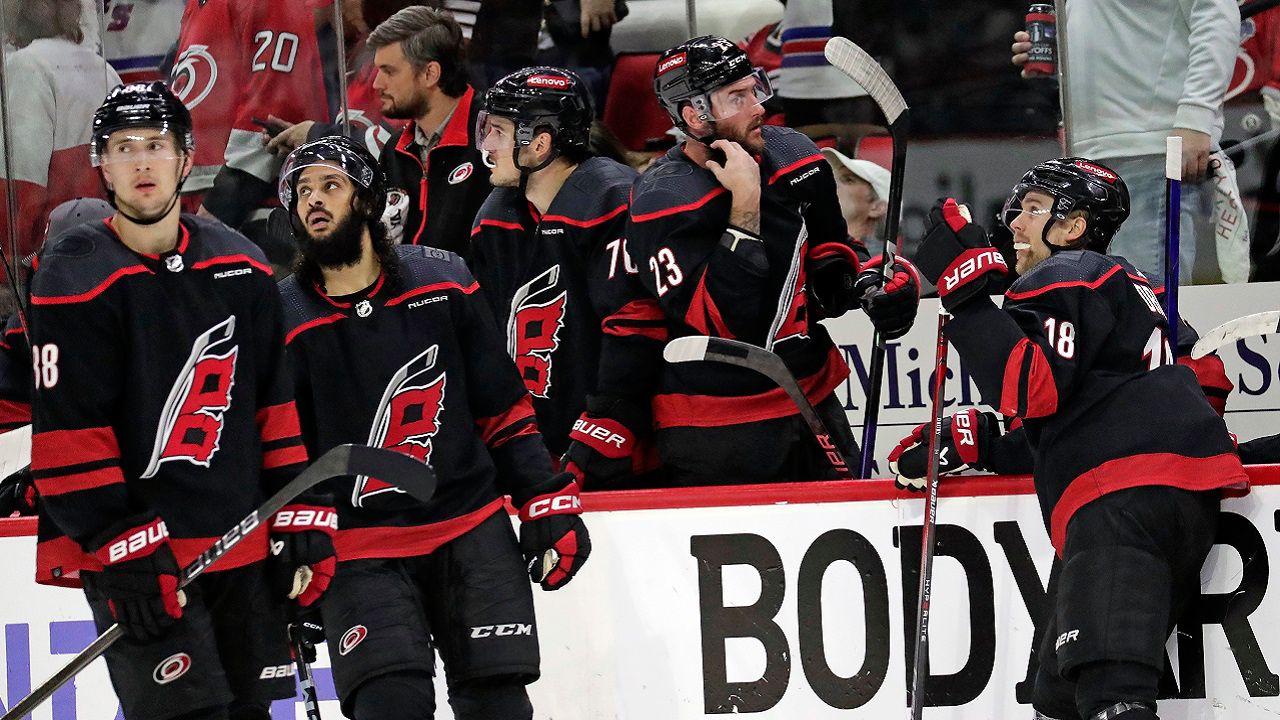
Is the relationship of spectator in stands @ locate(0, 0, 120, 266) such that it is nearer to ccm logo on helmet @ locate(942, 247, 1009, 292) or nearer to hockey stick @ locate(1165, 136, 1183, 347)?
ccm logo on helmet @ locate(942, 247, 1009, 292)

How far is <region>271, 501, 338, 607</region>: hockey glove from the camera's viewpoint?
116 inches

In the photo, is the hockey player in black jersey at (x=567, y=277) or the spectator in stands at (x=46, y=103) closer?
the hockey player in black jersey at (x=567, y=277)

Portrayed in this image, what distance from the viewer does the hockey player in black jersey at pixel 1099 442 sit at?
10.1 feet

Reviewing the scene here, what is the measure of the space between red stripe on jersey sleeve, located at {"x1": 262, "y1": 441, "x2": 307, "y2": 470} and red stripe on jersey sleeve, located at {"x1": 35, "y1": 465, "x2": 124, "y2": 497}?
12.9 inches

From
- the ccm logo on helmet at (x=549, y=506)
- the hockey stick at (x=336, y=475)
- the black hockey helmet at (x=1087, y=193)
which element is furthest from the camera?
the black hockey helmet at (x=1087, y=193)

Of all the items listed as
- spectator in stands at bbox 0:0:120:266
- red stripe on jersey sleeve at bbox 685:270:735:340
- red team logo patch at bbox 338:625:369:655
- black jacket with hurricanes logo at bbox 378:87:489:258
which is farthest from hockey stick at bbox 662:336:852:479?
spectator in stands at bbox 0:0:120:266

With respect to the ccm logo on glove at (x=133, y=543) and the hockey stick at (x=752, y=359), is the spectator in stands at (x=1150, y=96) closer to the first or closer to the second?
the hockey stick at (x=752, y=359)

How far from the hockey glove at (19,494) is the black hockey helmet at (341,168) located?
1.59 metres

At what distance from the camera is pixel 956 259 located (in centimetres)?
325

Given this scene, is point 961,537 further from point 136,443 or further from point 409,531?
point 136,443

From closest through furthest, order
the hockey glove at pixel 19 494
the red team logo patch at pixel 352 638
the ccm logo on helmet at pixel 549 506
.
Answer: the red team logo patch at pixel 352 638 < the ccm logo on helmet at pixel 549 506 < the hockey glove at pixel 19 494

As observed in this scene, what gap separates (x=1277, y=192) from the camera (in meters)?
4.89

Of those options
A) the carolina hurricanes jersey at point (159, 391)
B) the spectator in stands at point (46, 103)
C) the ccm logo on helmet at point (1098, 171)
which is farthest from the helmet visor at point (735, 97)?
the spectator in stands at point (46, 103)

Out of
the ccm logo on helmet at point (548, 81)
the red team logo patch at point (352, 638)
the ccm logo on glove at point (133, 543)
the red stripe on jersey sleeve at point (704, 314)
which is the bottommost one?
the red team logo patch at point (352, 638)
